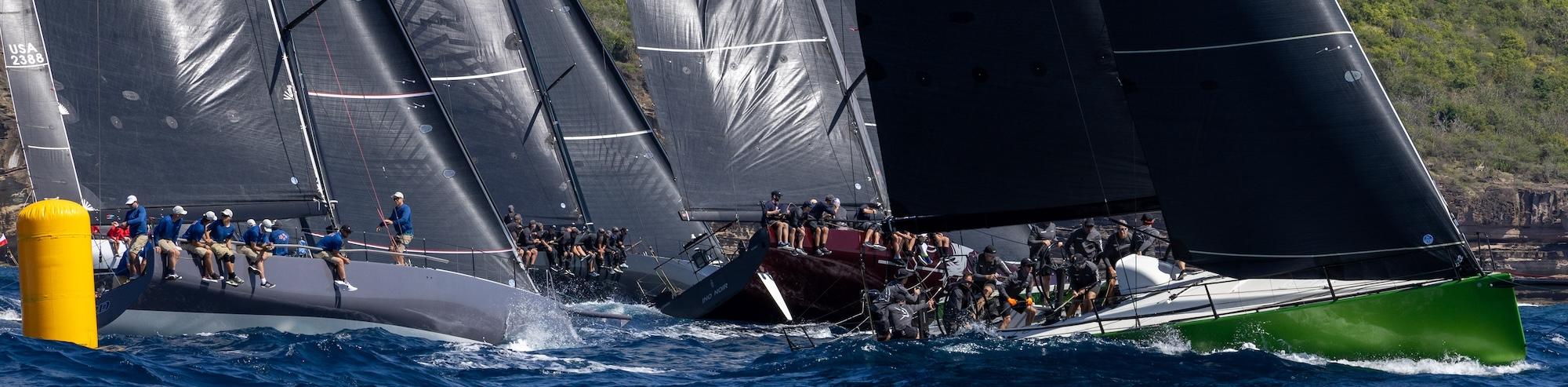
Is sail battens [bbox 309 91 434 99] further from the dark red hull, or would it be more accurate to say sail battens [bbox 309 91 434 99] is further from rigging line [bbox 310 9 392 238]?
the dark red hull

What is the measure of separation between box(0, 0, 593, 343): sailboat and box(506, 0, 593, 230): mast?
8.21 m

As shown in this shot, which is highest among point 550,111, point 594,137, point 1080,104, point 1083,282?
point 550,111

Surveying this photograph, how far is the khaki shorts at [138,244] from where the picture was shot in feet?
59.5

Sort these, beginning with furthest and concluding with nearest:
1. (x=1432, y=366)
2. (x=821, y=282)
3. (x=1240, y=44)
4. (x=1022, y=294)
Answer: (x=821, y=282), (x=1022, y=294), (x=1432, y=366), (x=1240, y=44)

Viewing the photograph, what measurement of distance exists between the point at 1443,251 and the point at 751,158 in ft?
41.4

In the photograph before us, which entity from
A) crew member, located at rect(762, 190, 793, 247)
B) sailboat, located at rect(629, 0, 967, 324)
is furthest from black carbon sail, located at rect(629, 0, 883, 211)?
crew member, located at rect(762, 190, 793, 247)

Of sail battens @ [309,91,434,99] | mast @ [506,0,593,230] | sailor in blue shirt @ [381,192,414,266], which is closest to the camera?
sailor in blue shirt @ [381,192,414,266]

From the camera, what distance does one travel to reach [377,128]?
21.2 m

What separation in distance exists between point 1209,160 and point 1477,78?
45.5 metres

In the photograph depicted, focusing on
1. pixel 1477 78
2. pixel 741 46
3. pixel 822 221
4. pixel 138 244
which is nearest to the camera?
pixel 138 244

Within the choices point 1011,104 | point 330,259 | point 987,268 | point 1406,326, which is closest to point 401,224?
point 330,259

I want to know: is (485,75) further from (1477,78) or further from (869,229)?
(1477,78)

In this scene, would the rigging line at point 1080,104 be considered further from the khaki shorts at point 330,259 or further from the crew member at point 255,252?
the crew member at point 255,252

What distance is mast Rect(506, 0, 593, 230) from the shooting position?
97.5ft
